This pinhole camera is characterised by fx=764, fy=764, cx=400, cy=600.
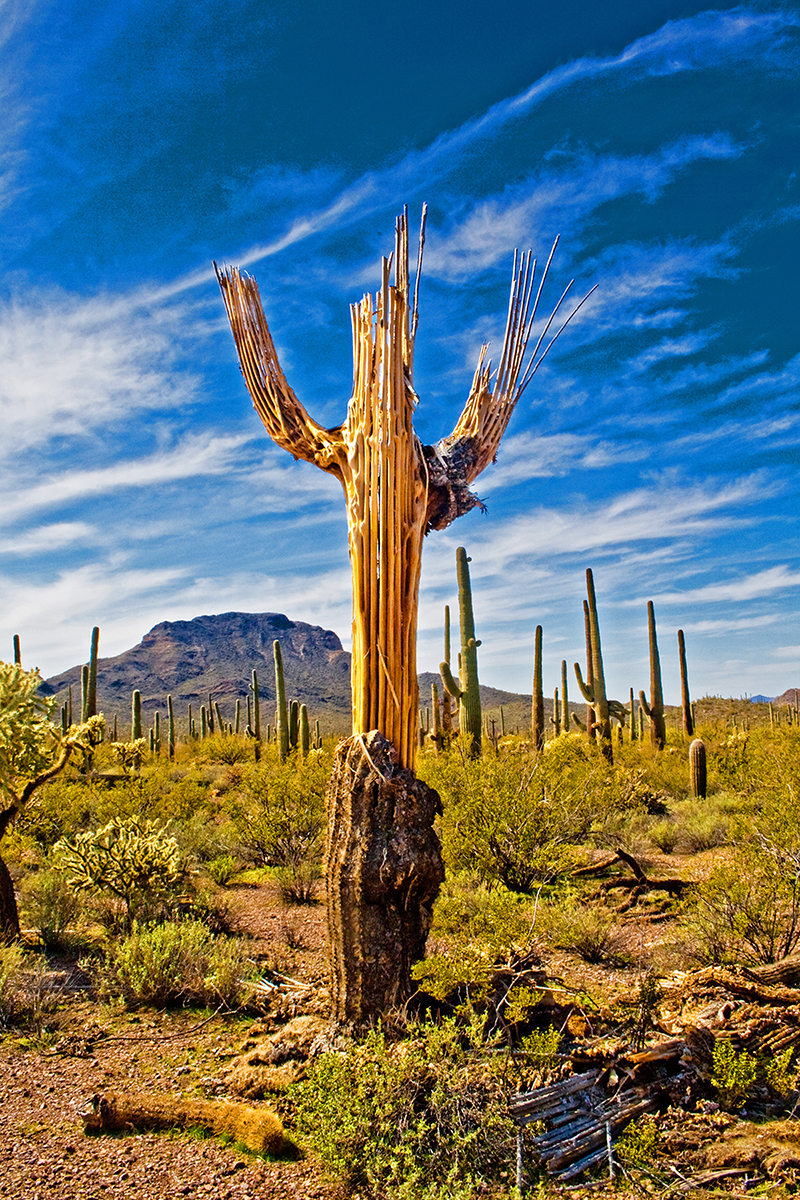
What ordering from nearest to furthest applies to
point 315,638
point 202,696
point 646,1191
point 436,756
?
point 646,1191
point 436,756
point 202,696
point 315,638

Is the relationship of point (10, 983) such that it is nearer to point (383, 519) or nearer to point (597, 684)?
point (383, 519)

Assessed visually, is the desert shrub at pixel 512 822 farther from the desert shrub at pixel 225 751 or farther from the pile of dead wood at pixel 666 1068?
the desert shrub at pixel 225 751

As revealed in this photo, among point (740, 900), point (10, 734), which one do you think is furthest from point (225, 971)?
point (740, 900)

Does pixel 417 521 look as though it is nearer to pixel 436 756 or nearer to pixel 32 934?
pixel 32 934

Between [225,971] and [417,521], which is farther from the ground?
[417,521]

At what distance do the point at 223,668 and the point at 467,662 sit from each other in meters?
120

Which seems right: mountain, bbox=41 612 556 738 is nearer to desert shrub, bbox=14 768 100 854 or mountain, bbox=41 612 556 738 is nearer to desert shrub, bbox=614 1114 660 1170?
desert shrub, bbox=14 768 100 854

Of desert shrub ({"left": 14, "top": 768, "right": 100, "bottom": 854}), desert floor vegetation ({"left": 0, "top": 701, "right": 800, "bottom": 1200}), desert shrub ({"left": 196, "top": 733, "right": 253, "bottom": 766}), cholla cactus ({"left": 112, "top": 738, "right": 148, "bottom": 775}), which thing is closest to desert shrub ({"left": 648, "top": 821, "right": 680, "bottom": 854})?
desert floor vegetation ({"left": 0, "top": 701, "right": 800, "bottom": 1200})

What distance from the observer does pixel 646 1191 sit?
3.88 m

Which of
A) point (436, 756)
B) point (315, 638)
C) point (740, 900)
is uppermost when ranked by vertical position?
point (315, 638)

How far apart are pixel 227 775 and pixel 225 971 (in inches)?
641

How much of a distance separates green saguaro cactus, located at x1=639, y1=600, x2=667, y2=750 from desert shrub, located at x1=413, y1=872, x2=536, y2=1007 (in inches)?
607

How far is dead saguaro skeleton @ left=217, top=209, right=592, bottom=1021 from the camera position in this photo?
511cm

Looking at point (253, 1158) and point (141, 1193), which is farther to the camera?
point (253, 1158)
